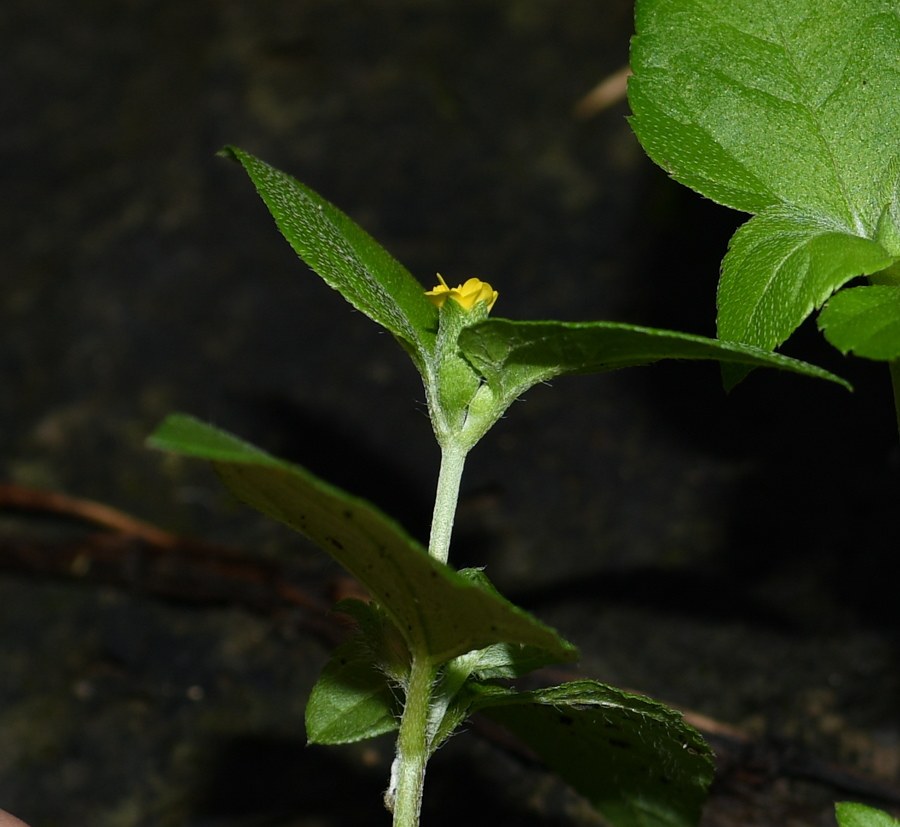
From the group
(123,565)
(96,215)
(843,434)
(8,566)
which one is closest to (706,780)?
(843,434)

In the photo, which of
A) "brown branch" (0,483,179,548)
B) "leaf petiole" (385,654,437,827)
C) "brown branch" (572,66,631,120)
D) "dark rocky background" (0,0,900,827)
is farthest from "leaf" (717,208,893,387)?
"brown branch" (572,66,631,120)

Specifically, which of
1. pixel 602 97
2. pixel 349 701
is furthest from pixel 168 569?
pixel 602 97

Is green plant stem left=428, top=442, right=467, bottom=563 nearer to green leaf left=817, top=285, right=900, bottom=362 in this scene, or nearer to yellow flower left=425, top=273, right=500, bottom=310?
yellow flower left=425, top=273, right=500, bottom=310

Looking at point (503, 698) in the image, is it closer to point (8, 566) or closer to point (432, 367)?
point (432, 367)

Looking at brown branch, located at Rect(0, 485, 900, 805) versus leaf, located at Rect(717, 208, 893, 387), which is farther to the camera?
brown branch, located at Rect(0, 485, 900, 805)

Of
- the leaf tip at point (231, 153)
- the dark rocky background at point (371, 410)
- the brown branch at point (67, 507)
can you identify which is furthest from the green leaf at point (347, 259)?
the brown branch at point (67, 507)

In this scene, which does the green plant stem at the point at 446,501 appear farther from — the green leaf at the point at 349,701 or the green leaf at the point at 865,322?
the green leaf at the point at 865,322
